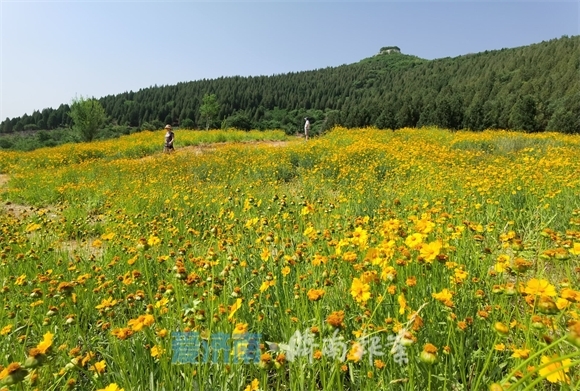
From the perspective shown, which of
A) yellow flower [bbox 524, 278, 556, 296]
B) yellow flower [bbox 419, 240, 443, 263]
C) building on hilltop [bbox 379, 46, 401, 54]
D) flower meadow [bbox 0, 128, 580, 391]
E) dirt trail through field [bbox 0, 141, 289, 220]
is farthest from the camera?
building on hilltop [bbox 379, 46, 401, 54]

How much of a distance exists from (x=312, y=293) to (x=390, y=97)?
61.7 meters

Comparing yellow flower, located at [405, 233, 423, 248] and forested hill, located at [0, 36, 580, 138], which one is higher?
forested hill, located at [0, 36, 580, 138]

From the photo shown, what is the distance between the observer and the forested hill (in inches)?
1155

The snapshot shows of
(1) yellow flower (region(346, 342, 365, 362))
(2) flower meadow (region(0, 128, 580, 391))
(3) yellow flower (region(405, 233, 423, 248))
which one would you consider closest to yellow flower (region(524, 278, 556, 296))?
(2) flower meadow (region(0, 128, 580, 391))

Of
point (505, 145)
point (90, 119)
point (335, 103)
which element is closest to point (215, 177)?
point (505, 145)

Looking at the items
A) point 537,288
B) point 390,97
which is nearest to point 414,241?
point 537,288

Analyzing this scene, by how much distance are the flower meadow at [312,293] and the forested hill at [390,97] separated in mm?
27167

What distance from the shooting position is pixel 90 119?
95.7 ft

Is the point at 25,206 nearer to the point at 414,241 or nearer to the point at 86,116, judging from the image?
the point at 414,241

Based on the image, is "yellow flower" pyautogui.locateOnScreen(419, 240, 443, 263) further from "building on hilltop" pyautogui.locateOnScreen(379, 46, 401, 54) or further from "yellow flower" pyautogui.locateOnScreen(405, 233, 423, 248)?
"building on hilltop" pyautogui.locateOnScreen(379, 46, 401, 54)

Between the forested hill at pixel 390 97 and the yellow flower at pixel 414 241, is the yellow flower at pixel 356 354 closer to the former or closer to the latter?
the yellow flower at pixel 414 241

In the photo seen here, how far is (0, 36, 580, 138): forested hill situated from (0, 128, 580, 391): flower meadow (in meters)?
27.2

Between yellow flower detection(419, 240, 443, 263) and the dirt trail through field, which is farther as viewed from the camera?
the dirt trail through field

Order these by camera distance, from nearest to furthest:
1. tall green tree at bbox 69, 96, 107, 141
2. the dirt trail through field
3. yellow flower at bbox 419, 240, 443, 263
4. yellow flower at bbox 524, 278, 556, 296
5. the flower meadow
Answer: yellow flower at bbox 524, 278, 556, 296 < the flower meadow < yellow flower at bbox 419, 240, 443, 263 < the dirt trail through field < tall green tree at bbox 69, 96, 107, 141
